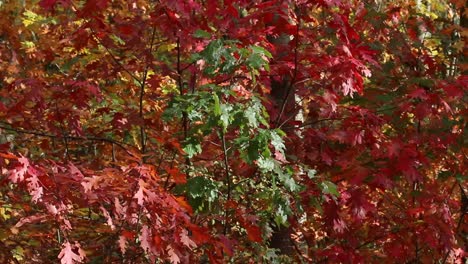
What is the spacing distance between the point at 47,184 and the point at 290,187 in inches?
63.0

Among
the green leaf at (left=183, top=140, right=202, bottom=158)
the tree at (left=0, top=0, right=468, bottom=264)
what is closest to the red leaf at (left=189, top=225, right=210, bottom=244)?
the tree at (left=0, top=0, right=468, bottom=264)

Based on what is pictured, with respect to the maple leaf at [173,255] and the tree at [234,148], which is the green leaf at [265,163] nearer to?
the tree at [234,148]

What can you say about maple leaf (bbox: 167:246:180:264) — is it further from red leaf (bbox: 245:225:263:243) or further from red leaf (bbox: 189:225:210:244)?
red leaf (bbox: 245:225:263:243)

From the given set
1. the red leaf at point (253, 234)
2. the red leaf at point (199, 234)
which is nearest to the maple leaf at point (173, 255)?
the red leaf at point (199, 234)

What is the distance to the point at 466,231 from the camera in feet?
21.5

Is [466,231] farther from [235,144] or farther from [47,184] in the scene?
[47,184]

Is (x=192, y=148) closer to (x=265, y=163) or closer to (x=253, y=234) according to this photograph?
(x=265, y=163)

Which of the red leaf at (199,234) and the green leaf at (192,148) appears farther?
the green leaf at (192,148)

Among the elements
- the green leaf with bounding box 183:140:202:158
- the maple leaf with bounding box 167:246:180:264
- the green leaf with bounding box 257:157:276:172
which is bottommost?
the maple leaf with bounding box 167:246:180:264

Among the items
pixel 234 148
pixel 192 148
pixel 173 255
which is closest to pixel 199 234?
pixel 173 255

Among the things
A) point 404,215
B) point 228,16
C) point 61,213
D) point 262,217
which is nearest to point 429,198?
point 404,215

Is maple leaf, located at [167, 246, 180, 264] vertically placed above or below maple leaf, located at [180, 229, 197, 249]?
below

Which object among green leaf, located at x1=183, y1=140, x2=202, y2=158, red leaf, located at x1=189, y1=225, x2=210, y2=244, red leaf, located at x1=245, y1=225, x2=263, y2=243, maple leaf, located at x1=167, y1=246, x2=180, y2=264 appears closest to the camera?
maple leaf, located at x1=167, y1=246, x2=180, y2=264

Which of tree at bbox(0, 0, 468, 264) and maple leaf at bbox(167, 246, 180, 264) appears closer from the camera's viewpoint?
maple leaf at bbox(167, 246, 180, 264)
